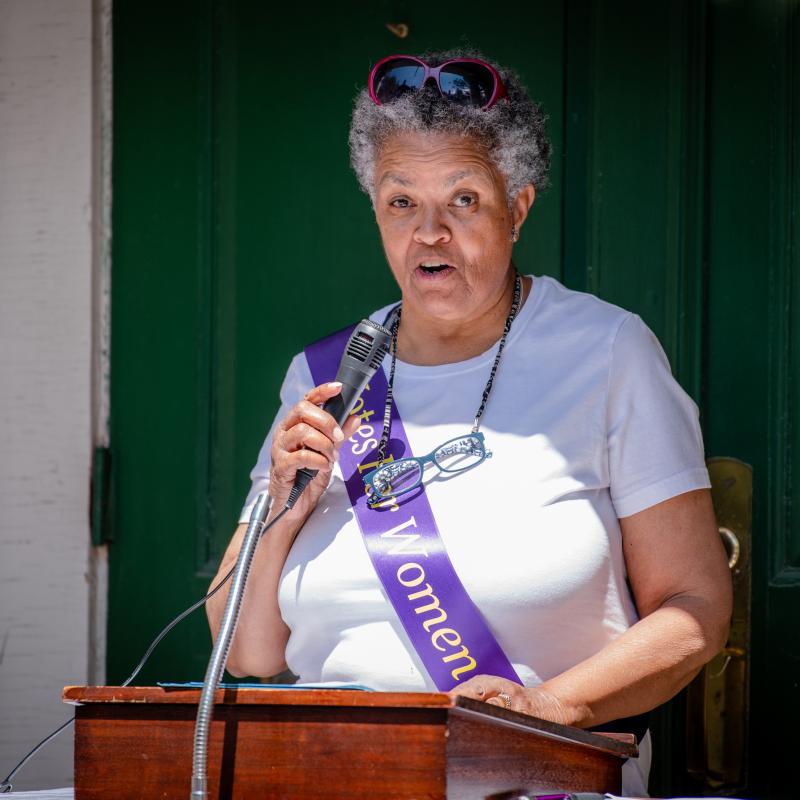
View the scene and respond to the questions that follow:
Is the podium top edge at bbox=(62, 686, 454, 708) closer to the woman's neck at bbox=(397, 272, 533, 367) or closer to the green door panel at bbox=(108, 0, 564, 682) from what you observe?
the woman's neck at bbox=(397, 272, 533, 367)

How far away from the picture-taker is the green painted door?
2826mm

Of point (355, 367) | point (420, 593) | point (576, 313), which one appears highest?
point (576, 313)

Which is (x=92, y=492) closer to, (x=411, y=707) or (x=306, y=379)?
(x=306, y=379)

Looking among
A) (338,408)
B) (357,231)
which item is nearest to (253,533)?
(338,408)

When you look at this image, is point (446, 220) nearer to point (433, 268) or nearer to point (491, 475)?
point (433, 268)

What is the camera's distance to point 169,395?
3.19 metres

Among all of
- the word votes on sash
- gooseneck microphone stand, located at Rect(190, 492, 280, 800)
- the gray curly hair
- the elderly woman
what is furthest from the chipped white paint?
gooseneck microphone stand, located at Rect(190, 492, 280, 800)

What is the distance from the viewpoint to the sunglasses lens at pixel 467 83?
2494 millimetres

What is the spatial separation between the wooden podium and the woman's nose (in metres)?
1.03

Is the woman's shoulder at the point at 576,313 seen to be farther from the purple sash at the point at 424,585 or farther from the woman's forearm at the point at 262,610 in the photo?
the woman's forearm at the point at 262,610

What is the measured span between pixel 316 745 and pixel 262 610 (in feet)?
2.78

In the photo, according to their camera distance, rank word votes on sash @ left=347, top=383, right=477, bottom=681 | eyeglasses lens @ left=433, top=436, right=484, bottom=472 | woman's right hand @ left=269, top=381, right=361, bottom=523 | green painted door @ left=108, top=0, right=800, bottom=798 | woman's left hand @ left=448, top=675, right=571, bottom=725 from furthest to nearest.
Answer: green painted door @ left=108, top=0, right=800, bottom=798 → eyeglasses lens @ left=433, top=436, right=484, bottom=472 → word votes on sash @ left=347, top=383, right=477, bottom=681 → woman's right hand @ left=269, top=381, right=361, bottom=523 → woman's left hand @ left=448, top=675, right=571, bottom=725

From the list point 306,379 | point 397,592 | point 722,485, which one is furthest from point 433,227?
point 722,485

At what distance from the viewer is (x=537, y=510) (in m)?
2.30
